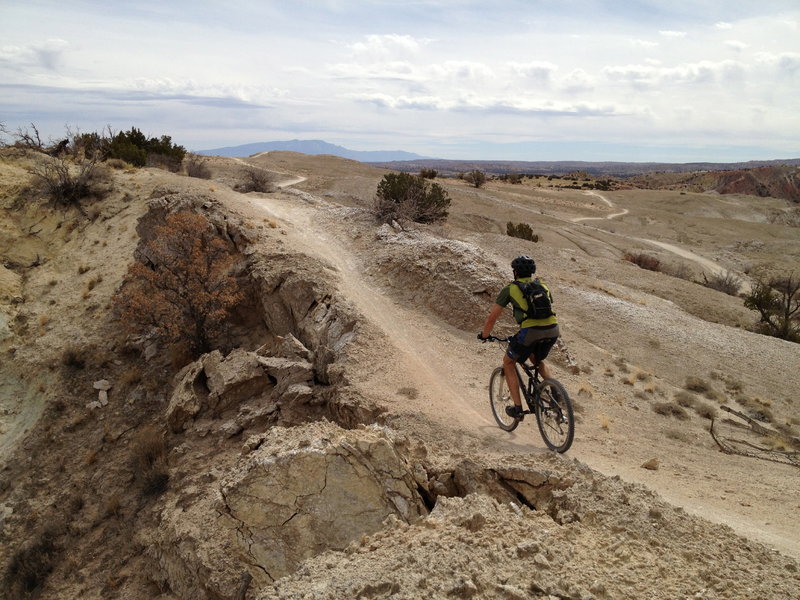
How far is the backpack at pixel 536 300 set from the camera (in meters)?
5.95

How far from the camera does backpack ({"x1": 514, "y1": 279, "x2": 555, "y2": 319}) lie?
595 cm

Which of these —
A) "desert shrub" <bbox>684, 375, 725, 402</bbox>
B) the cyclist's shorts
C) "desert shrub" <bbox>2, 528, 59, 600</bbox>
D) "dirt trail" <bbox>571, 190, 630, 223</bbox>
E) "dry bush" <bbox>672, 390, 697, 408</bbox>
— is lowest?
"desert shrub" <bbox>2, 528, 59, 600</bbox>

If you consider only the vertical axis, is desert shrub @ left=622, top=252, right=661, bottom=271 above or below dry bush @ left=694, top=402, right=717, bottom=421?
above

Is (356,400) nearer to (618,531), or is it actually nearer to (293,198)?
(618,531)

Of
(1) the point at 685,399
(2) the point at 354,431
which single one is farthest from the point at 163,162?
(1) the point at 685,399

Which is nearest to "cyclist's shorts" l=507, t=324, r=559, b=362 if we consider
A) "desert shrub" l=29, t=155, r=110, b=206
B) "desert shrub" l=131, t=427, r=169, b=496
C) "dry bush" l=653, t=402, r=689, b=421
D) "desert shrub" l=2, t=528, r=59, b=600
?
"dry bush" l=653, t=402, r=689, b=421

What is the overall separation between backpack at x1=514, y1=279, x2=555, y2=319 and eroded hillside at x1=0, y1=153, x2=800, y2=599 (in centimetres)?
170

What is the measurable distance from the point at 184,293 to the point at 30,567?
20.3 ft

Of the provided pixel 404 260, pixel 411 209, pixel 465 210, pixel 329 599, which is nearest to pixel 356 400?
pixel 329 599

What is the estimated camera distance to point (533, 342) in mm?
6129

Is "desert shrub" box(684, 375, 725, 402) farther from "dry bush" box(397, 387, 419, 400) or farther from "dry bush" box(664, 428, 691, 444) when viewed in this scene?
"dry bush" box(397, 387, 419, 400)

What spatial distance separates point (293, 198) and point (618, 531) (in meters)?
20.2

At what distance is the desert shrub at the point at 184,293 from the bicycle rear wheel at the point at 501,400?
25.4 ft

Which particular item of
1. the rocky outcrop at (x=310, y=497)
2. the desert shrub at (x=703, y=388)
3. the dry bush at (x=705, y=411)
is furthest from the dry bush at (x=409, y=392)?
the desert shrub at (x=703, y=388)
